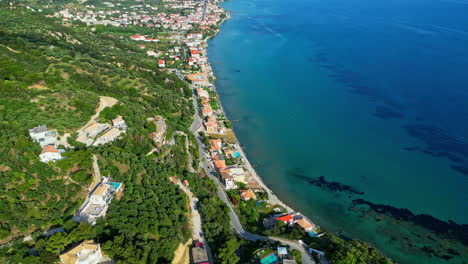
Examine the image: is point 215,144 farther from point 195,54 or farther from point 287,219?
point 195,54

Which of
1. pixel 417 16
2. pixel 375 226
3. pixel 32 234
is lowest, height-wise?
pixel 375 226

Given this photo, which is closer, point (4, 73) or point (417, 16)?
point (4, 73)

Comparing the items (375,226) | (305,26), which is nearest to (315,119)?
(375,226)

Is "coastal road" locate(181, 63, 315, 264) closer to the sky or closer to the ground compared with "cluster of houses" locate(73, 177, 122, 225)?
closer to the ground

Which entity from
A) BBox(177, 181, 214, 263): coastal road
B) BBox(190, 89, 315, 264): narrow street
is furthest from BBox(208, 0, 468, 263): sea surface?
BBox(177, 181, 214, 263): coastal road

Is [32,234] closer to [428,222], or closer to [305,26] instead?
[428,222]

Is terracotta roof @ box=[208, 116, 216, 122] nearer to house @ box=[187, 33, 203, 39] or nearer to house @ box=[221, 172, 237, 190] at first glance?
house @ box=[221, 172, 237, 190]

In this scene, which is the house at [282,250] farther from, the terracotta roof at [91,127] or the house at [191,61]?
the house at [191,61]
